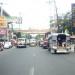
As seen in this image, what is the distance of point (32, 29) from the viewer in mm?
136000

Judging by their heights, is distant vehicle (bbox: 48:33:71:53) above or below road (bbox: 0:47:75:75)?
above

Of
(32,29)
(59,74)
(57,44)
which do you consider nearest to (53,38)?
(57,44)

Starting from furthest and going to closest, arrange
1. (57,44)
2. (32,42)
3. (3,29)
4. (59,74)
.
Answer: (3,29)
(32,42)
(57,44)
(59,74)

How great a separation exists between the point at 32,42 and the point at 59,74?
221 ft

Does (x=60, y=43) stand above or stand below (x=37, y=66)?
above

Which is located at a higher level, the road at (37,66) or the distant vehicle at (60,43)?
the distant vehicle at (60,43)

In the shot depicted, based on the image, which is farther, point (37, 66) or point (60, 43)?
point (60, 43)

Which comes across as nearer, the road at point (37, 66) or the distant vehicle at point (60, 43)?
the road at point (37, 66)

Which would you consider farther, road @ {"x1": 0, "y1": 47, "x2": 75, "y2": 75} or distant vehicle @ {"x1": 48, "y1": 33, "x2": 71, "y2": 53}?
distant vehicle @ {"x1": 48, "y1": 33, "x2": 71, "y2": 53}

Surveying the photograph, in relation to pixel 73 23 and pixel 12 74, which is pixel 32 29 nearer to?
pixel 73 23

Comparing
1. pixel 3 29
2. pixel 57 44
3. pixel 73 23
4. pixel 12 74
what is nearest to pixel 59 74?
pixel 12 74

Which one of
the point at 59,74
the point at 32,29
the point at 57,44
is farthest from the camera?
the point at 32,29

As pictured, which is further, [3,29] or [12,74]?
[3,29]

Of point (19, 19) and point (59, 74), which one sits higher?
point (19, 19)
